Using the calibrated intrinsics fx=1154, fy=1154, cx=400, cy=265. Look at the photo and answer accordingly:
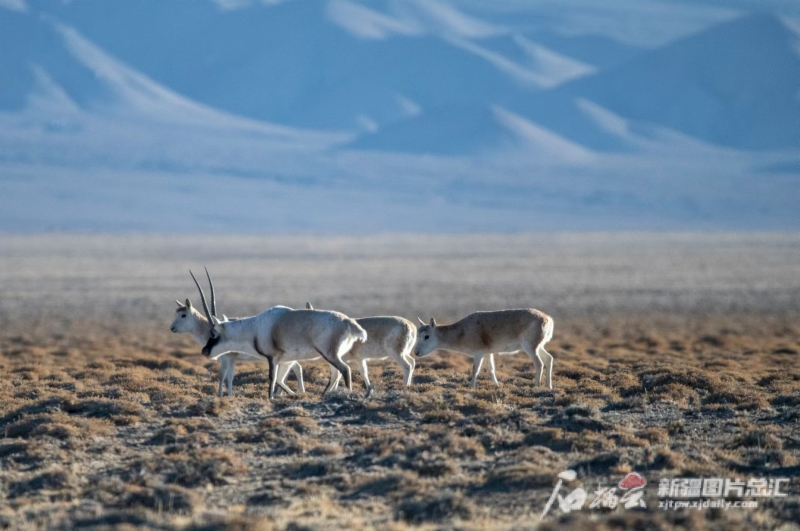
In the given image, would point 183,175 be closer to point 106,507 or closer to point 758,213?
point 758,213

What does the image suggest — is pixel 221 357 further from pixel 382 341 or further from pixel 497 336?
pixel 497 336

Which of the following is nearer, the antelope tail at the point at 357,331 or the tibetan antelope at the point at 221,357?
the antelope tail at the point at 357,331

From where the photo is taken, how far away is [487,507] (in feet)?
36.3

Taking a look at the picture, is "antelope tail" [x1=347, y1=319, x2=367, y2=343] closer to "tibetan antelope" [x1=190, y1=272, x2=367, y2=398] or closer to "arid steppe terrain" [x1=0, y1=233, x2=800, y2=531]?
"tibetan antelope" [x1=190, y1=272, x2=367, y2=398]

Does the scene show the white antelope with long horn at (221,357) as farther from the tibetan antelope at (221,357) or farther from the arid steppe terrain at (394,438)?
the arid steppe terrain at (394,438)

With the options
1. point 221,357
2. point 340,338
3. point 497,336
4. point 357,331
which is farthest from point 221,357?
point 497,336

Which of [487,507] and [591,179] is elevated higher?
[591,179]

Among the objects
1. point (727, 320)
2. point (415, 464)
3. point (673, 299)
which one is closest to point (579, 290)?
point (673, 299)

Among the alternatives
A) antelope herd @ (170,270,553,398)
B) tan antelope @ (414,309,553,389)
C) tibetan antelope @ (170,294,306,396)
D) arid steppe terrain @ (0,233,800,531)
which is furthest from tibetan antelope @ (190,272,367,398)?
tan antelope @ (414,309,553,389)

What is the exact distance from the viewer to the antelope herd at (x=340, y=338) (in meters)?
16.4

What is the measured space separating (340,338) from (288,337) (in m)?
0.82

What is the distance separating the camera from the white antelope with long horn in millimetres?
17469

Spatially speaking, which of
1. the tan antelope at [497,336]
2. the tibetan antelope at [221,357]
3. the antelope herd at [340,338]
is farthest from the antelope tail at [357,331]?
the tan antelope at [497,336]

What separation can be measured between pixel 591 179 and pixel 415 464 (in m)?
184
